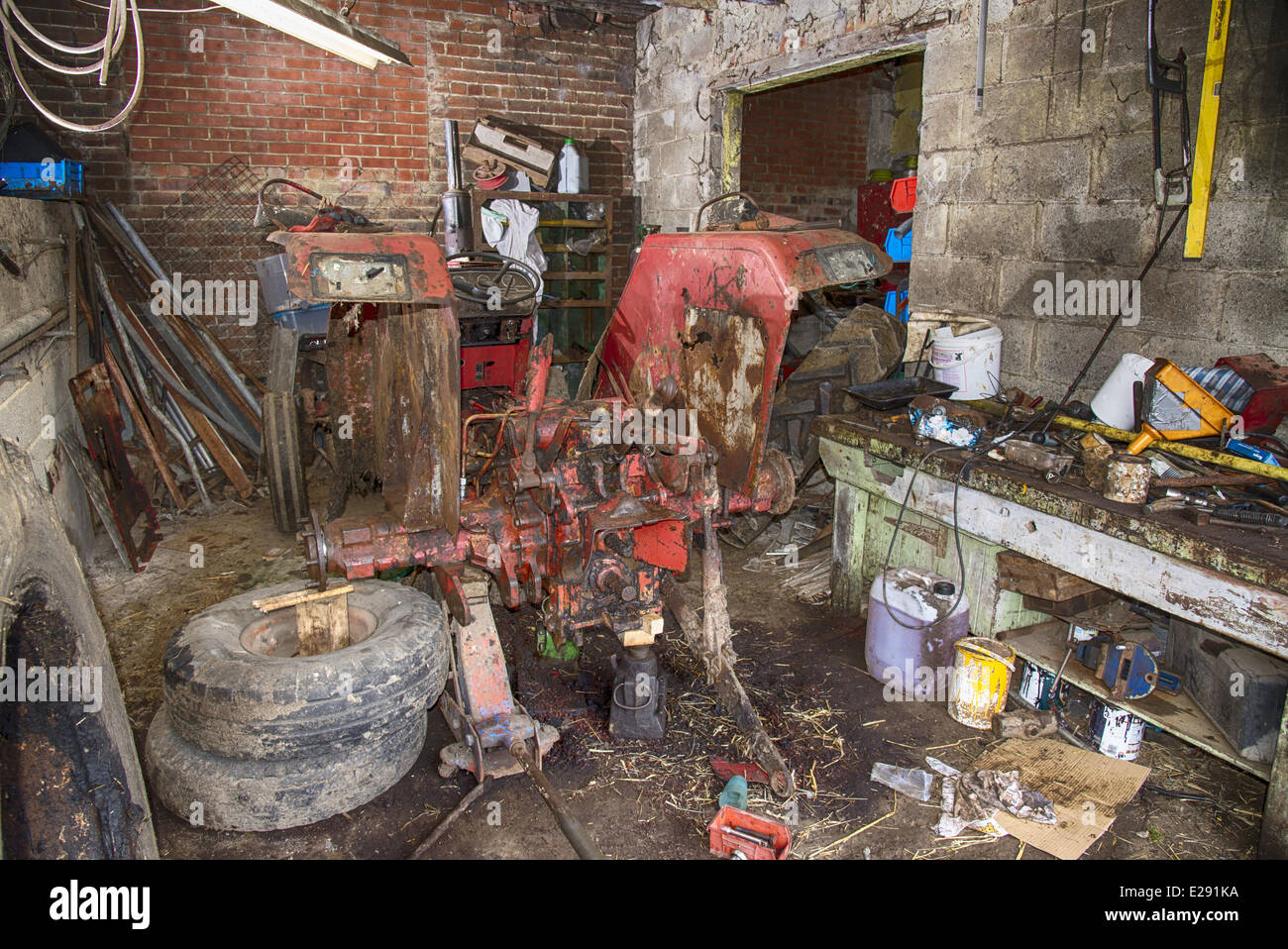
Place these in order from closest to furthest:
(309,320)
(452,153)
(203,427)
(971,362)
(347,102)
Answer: (971,362) → (309,320) → (203,427) → (347,102) → (452,153)

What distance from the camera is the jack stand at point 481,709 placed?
2998mm

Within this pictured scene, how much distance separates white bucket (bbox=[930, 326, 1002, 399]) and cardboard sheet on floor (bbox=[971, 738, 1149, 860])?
172cm

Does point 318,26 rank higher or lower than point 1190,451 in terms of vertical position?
higher

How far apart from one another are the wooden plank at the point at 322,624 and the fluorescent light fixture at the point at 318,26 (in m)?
2.40

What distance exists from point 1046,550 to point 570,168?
5.56 m

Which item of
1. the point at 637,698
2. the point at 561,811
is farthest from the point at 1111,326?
the point at 561,811

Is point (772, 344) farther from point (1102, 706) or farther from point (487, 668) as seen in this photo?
point (1102, 706)

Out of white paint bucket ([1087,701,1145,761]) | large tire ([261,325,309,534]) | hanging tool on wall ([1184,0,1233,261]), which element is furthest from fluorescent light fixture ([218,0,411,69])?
white paint bucket ([1087,701,1145,761])

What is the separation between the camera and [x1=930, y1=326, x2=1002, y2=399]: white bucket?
4.16m

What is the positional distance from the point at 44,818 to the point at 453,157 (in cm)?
618

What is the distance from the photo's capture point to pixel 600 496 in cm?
311

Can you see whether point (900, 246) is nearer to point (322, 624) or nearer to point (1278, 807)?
point (1278, 807)

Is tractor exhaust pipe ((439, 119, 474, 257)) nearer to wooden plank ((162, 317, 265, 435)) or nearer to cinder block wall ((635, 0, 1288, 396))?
wooden plank ((162, 317, 265, 435))

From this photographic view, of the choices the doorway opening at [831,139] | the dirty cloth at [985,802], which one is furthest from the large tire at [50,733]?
the doorway opening at [831,139]
